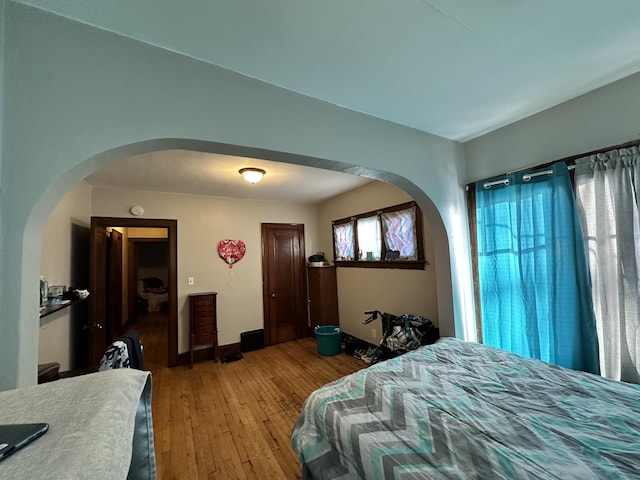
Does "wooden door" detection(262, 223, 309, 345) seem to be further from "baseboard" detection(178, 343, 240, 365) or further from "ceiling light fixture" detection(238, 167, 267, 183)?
"ceiling light fixture" detection(238, 167, 267, 183)

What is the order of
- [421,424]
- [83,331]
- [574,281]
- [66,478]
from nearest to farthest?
[66,478] → [421,424] → [574,281] → [83,331]

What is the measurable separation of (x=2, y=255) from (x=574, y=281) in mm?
3180

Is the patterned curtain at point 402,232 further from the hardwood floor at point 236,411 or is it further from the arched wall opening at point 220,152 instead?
the hardwood floor at point 236,411

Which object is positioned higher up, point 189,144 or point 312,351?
point 189,144

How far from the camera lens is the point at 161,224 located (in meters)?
3.64

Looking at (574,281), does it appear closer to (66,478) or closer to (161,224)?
(66,478)

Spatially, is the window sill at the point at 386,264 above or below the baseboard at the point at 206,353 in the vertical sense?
above

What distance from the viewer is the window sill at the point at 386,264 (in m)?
2.97

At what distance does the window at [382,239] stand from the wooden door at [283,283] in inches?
30.8

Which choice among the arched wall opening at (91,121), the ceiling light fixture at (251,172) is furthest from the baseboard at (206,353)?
the arched wall opening at (91,121)

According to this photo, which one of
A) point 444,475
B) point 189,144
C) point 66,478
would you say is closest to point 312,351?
point 444,475

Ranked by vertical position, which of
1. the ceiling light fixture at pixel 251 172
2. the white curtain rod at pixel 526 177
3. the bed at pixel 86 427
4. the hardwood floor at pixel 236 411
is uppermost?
the ceiling light fixture at pixel 251 172

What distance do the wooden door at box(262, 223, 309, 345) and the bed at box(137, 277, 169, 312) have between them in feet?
16.5

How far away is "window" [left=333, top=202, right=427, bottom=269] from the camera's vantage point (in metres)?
3.05
